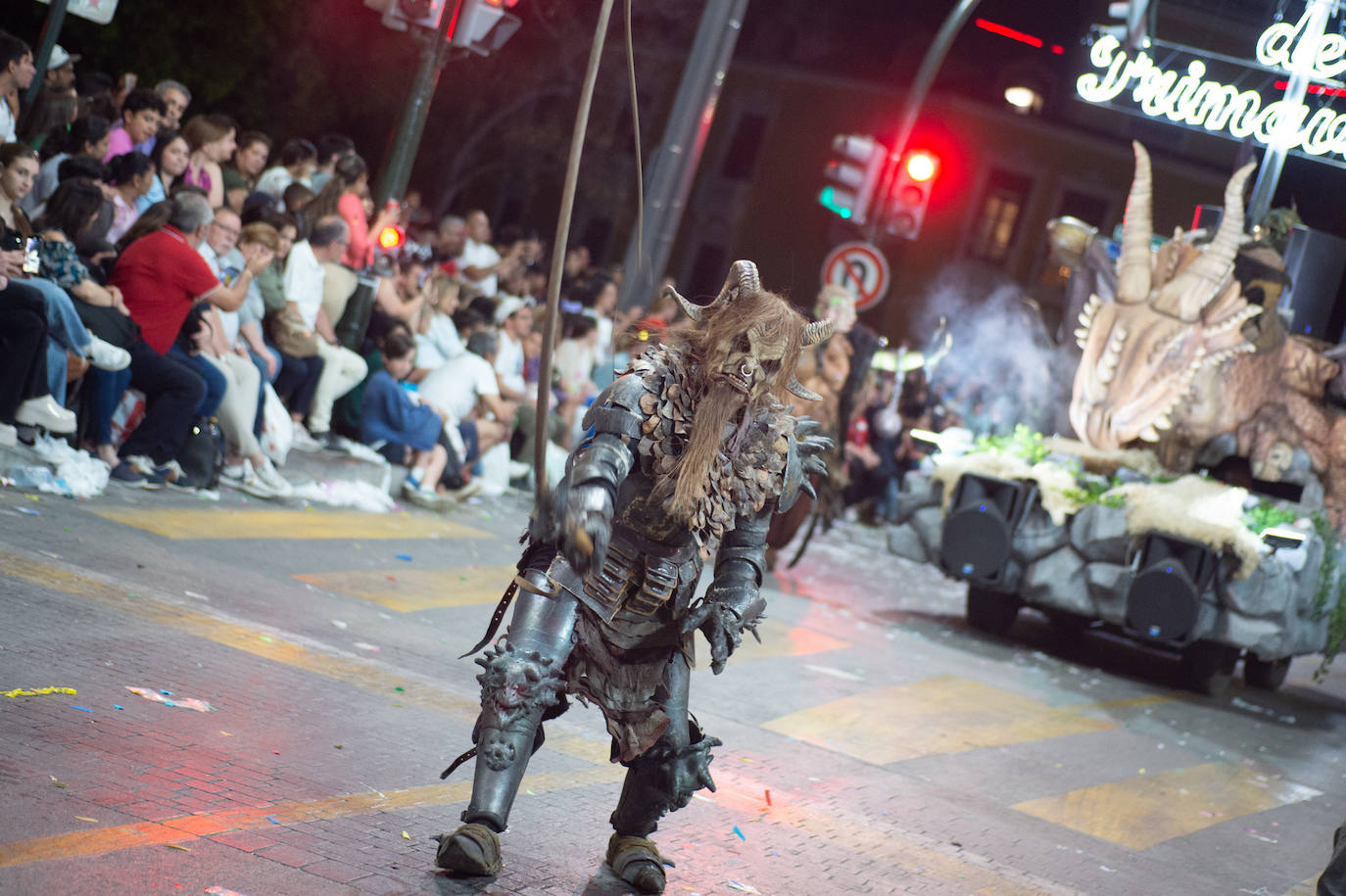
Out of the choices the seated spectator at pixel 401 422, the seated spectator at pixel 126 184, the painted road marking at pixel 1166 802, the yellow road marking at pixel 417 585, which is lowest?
the yellow road marking at pixel 417 585

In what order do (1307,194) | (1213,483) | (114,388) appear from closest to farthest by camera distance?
(114,388), (1213,483), (1307,194)

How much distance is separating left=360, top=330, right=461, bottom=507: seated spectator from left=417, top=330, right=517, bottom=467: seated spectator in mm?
351

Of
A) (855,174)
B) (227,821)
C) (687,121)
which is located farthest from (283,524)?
(855,174)

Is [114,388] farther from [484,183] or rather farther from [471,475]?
[484,183]

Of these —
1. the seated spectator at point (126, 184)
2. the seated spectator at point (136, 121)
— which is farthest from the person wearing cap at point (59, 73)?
the seated spectator at point (126, 184)

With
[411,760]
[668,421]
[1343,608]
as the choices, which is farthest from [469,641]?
[1343,608]

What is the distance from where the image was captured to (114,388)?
28.2 ft

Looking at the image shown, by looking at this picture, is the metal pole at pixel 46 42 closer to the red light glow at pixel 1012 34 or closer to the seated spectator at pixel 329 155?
the seated spectator at pixel 329 155

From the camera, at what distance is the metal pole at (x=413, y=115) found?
426 inches

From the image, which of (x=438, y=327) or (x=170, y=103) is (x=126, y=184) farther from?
(x=438, y=327)

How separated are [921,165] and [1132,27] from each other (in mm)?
4277

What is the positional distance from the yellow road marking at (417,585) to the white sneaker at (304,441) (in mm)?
1845

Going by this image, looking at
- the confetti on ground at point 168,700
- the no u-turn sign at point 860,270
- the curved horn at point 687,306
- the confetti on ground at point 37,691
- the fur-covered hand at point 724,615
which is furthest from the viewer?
the no u-turn sign at point 860,270

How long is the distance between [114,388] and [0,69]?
201 cm
